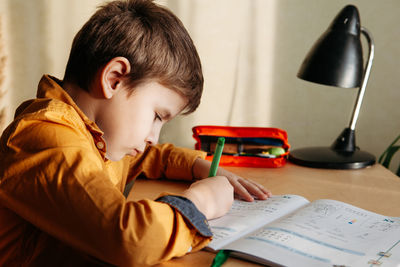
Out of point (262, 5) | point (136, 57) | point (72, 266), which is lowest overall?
point (72, 266)

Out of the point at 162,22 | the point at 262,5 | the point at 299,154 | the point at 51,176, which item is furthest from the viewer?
the point at 262,5

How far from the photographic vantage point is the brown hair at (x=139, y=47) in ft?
→ 2.67

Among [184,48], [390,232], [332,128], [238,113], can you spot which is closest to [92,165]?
[184,48]

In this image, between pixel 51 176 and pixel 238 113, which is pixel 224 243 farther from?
pixel 238 113

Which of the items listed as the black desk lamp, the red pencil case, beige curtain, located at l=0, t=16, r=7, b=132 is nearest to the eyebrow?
the red pencil case

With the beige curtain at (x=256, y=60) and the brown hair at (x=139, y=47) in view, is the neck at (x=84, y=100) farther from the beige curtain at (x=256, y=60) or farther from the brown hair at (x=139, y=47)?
the beige curtain at (x=256, y=60)

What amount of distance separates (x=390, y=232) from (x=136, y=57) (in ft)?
1.69

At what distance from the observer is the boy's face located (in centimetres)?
81

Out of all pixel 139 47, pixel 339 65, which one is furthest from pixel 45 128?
pixel 339 65

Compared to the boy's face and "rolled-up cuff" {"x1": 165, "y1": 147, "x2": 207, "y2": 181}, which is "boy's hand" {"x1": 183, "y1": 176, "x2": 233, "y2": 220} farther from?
"rolled-up cuff" {"x1": 165, "y1": 147, "x2": 207, "y2": 181}

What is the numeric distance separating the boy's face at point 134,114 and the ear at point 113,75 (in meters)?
0.01

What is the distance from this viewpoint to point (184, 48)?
2.85 ft

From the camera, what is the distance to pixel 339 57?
3.99 feet

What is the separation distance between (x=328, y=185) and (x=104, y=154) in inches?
21.3
